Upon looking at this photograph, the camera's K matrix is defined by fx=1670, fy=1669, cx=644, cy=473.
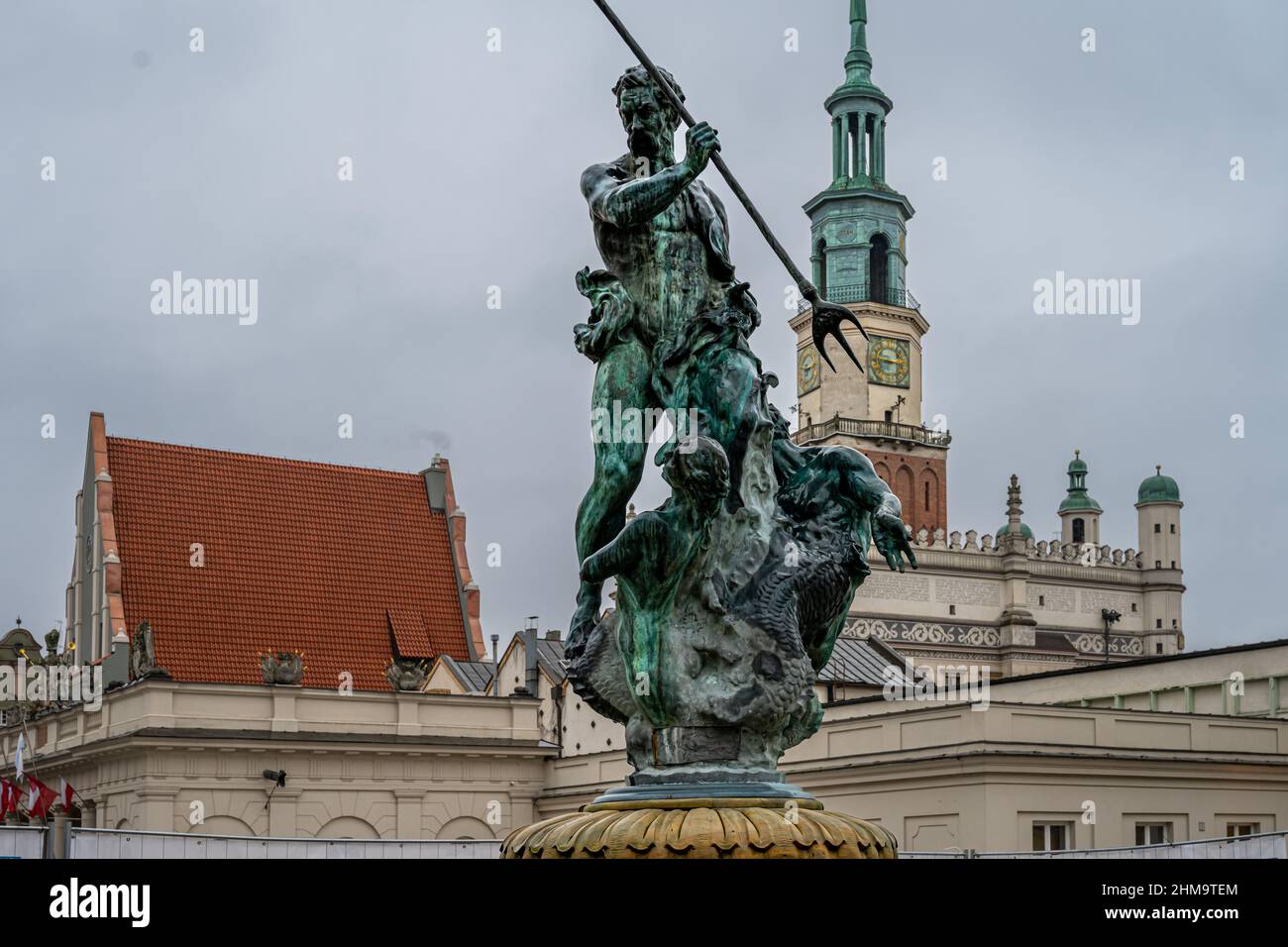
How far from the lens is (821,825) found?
24.3ft

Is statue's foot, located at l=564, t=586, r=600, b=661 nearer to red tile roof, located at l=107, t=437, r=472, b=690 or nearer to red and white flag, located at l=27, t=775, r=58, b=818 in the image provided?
red and white flag, located at l=27, t=775, r=58, b=818

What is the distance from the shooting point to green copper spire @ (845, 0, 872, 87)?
85500mm

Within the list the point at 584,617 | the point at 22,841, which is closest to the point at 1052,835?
the point at 22,841

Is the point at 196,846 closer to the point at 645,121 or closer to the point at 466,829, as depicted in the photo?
the point at 645,121

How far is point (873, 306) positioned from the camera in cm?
8394

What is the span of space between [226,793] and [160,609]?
9214 mm

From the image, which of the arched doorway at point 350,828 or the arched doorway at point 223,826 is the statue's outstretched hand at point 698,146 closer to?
the arched doorway at point 223,826

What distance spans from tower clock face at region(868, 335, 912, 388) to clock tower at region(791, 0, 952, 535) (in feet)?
0.17

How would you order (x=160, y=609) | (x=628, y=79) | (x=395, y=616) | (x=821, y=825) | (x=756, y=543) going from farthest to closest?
(x=395, y=616) < (x=160, y=609) < (x=628, y=79) < (x=756, y=543) < (x=821, y=825)

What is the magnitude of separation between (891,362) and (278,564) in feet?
157

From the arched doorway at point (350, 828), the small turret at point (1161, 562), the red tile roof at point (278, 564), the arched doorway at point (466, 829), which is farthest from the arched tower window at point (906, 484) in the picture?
the arched doorway at point (350, 828)

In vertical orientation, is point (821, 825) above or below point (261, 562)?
below
